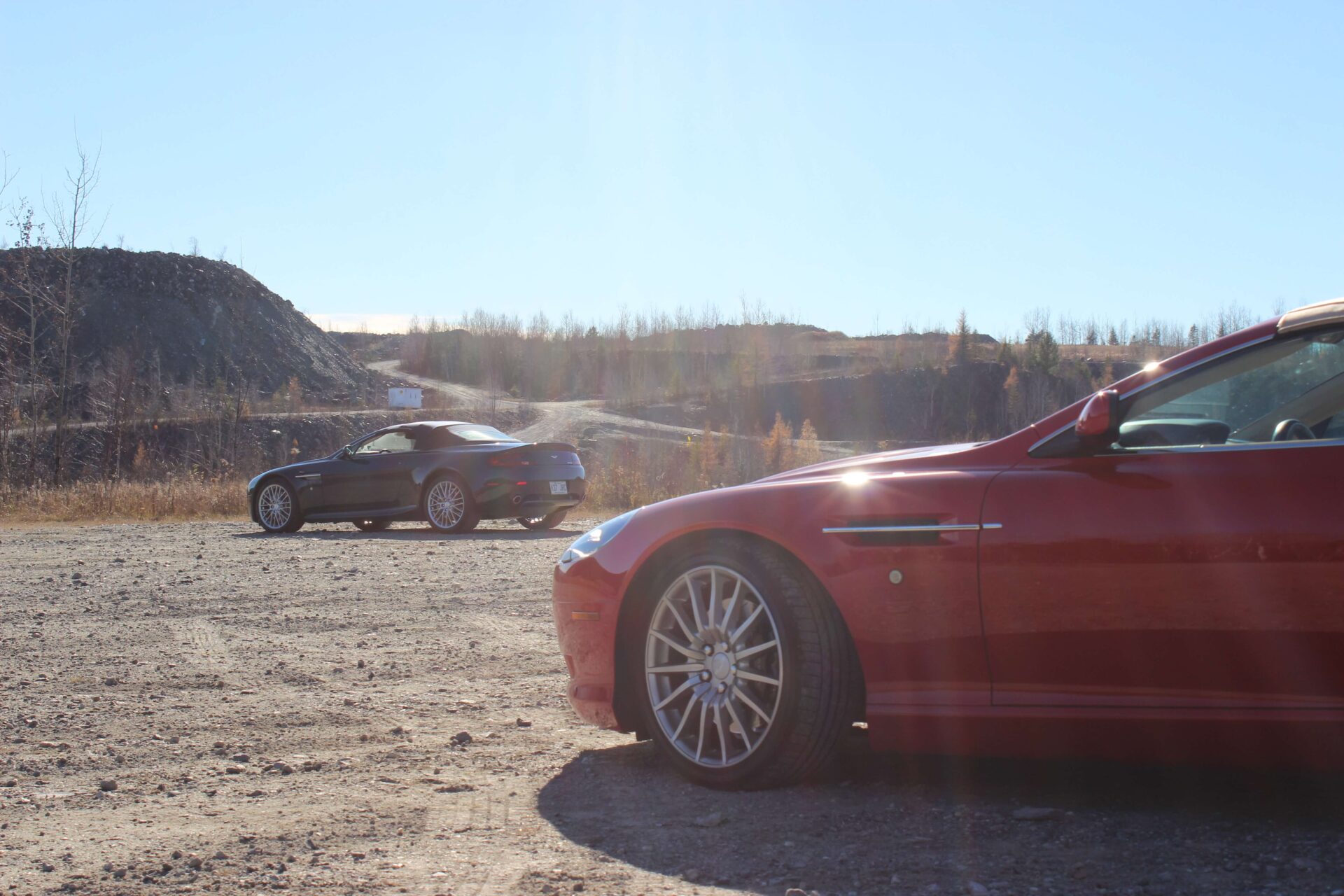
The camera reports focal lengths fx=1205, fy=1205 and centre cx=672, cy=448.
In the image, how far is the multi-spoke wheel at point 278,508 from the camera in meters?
16.1

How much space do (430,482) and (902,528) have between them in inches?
481

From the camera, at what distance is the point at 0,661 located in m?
6.05

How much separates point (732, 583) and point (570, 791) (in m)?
0.84

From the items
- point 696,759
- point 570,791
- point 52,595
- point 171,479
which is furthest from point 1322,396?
point 171,479

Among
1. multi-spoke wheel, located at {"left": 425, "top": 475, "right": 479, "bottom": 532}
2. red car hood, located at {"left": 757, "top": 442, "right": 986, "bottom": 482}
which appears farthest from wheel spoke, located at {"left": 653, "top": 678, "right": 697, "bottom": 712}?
multi-spoke wheel, located at {"left": 425, "top": 475, "right": 479, "bottom": 532}

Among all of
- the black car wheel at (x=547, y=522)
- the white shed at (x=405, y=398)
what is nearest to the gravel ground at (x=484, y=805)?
the black car wheel at (x=547, y=522)

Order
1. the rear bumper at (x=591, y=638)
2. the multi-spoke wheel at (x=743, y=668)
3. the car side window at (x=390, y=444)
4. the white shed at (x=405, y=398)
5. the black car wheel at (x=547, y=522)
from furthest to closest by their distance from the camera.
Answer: the white shed at (x=405, y=398) → the black car wheel at (x=547, y=522) → the car side window at (x=390, y=444) → the rear bumper at (x=591, y=638) → the multi-spoke wheel at (x=743, y=668)

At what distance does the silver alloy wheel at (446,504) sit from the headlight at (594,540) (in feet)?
35.6

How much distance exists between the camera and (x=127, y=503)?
19969mm

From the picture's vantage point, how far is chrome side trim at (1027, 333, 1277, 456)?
3.42 meters

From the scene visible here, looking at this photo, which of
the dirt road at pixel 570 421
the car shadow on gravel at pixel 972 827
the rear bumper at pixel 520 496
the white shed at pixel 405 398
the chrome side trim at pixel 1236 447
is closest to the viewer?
the car shadow on gravel at pixel 972 827

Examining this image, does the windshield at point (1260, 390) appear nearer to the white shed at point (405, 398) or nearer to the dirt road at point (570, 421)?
the dirt road at point (570, 421)

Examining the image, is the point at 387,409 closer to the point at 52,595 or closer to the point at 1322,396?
the point at 52,595

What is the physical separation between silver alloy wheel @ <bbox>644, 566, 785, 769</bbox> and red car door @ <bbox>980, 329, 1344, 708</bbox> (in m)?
0.70
